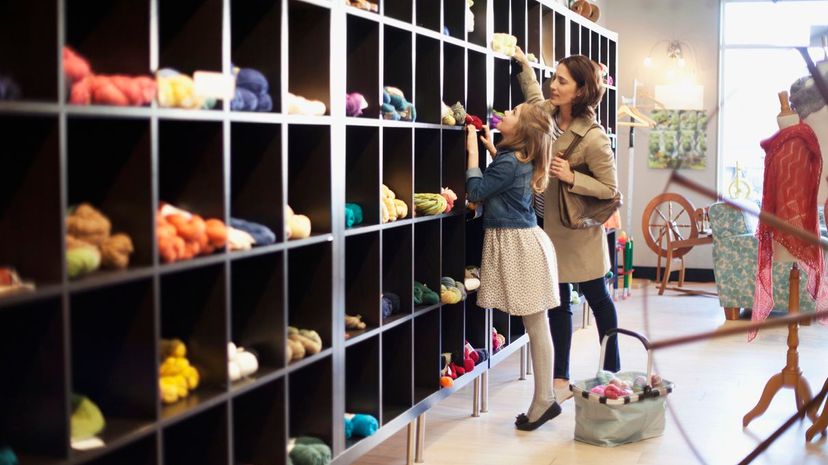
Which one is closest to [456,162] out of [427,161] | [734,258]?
[427,161]

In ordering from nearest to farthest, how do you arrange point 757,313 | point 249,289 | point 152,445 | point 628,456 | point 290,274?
point 152,445
point 249,289
point 290,274
point 628,456
point 757,313

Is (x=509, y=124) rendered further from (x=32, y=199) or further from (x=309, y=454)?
(x=32, y=199)

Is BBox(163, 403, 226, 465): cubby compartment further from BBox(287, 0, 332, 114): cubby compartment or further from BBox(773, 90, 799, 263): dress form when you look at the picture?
BBox(773, 90, 799, 263): dress form

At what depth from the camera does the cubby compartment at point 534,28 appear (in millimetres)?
4895

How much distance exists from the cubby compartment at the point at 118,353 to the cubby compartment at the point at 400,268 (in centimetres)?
145

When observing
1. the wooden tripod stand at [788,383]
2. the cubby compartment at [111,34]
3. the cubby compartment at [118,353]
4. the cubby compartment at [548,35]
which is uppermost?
the cubby compartment at [548,35]

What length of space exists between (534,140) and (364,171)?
0.86 metres

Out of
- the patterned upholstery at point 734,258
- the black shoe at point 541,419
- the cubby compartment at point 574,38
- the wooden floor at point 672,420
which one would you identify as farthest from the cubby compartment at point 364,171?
the patterned upholstery at point 734,258

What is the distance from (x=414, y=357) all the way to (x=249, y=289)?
1277 mm

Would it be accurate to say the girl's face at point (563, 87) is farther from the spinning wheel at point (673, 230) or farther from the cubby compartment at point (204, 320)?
the spinning wheel at point (673, 230)

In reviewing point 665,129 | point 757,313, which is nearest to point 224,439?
point 757,313

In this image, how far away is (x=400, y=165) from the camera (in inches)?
136

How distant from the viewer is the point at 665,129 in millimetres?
9188

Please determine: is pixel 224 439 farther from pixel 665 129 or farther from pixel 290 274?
pixel 665 129
